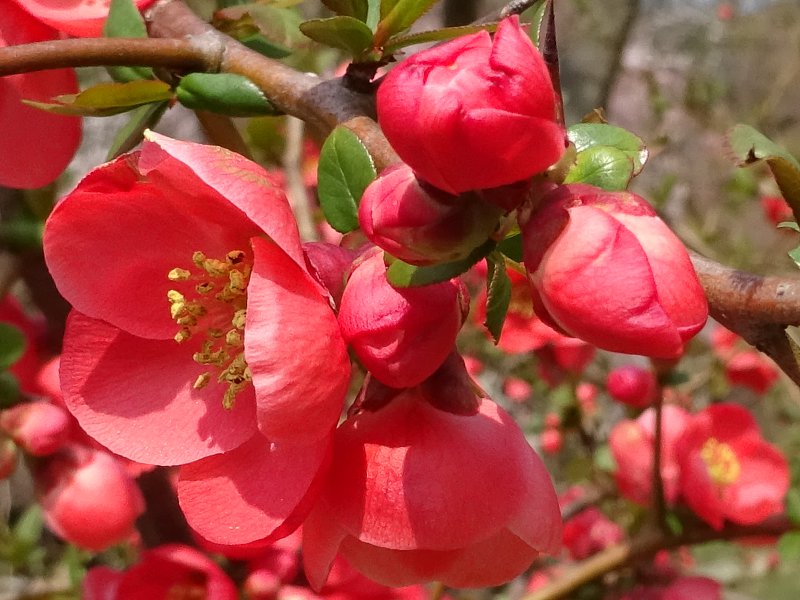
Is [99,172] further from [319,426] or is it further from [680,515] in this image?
[680,515]

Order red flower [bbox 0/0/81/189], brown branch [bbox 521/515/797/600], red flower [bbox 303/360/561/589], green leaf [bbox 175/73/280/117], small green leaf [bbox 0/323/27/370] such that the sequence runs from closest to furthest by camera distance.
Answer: red flower [bbox 303/360/561/589] → green leaf [bbox 175/73/280/117] → red flower [bbox 0/0/81/189] → small green leaf [bbox 0/323/27/370] → brown branch [bbox 521/515/797/600]

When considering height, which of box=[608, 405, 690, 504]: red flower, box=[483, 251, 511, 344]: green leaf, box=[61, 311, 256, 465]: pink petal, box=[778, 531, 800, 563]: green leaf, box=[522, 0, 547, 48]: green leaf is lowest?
box=[608, 405, 690, 504]: red flower

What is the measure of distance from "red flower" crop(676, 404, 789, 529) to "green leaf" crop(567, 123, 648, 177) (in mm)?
775

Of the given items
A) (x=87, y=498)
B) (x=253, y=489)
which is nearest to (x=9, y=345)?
(x=87, y=498)

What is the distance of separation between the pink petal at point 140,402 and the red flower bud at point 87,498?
1.67 ft

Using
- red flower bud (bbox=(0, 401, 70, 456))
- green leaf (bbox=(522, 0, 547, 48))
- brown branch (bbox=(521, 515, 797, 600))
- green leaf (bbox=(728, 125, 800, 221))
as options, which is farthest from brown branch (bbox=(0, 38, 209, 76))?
brown branch (bbox=(521, 515, 797, 600))

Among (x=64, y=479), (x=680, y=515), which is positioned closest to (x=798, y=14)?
(x=680, y=515)

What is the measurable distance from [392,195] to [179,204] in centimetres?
18

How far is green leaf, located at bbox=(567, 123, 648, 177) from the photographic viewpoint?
1.42 ft

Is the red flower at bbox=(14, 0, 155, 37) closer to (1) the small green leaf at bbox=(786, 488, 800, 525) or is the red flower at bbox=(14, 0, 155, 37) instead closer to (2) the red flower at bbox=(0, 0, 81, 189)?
(2) the red flower at bbox=(0, 0, 81, 189)

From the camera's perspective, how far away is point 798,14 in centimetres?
552

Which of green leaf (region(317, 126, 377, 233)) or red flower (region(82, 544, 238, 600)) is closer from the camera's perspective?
green leaf (region(317, 126, 377, 233))

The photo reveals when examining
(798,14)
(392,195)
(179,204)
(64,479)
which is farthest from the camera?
(798,14)

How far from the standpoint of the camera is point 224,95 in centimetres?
52
